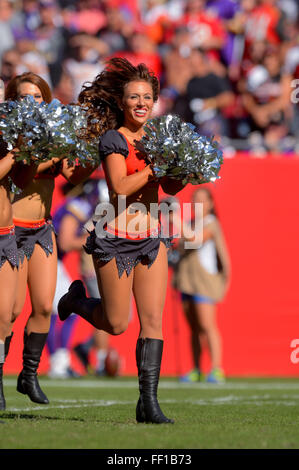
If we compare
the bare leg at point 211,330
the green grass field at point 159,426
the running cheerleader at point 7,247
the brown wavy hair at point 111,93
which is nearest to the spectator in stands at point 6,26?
the bare leg at point 211,330

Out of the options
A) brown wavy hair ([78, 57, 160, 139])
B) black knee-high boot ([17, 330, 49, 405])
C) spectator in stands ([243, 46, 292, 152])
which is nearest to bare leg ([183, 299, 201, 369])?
spectator in stands ([243, 46, 292, 152])

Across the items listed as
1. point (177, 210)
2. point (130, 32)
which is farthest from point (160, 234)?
point (130, 32)

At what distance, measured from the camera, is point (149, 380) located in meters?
5.23

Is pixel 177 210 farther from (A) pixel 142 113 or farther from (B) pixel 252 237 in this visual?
(A) pixel 142 113

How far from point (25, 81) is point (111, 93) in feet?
2.79

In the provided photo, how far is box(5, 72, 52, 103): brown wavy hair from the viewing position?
6.21m

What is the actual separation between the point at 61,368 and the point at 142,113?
5.75m

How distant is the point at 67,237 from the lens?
35.0 feet

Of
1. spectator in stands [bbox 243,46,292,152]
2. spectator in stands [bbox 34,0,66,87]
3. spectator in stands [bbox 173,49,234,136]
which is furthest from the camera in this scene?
spectator in stands [bbox 34,0,66,87]

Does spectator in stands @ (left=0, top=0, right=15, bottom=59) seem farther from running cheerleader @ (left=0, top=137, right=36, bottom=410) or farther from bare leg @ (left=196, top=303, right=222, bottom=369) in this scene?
running cheerleader @ (left=0, top=137, right=36, bottom=410)

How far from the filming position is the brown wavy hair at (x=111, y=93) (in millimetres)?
5613

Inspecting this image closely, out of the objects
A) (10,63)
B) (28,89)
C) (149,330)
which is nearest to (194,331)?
(10,63)

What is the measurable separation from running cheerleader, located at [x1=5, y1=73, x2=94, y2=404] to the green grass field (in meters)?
0.41

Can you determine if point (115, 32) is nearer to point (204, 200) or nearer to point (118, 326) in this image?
point (204, 200)
